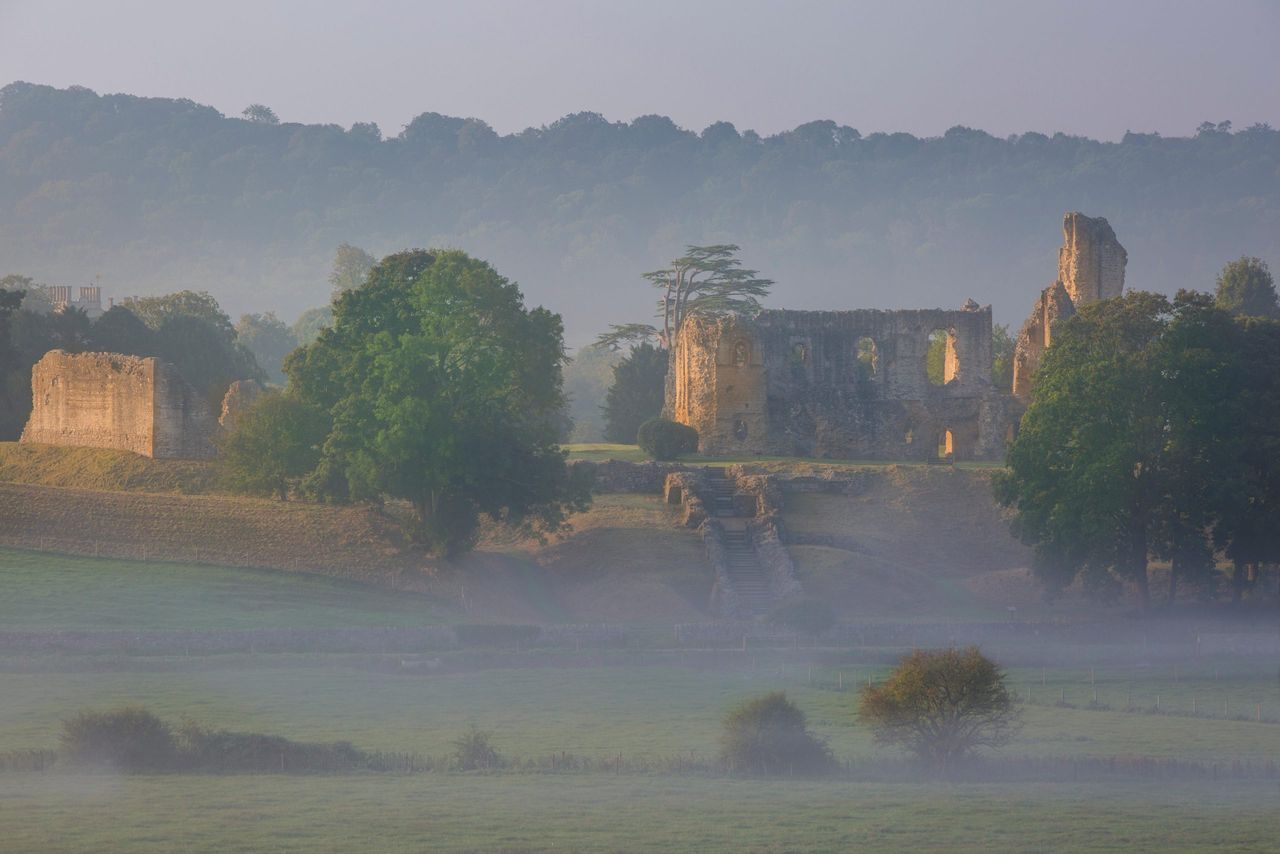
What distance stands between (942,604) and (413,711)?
1768 centimetres

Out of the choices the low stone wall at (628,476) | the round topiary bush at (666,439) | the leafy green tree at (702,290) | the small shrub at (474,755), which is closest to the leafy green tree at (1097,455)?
the low stone wall at (628,476)

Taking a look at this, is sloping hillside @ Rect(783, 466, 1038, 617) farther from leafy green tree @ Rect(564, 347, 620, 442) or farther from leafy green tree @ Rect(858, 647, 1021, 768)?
leafy green tree @ Rect(564, 347, 620, 442)

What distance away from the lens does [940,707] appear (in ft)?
94.7

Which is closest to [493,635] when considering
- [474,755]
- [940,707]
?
[474,755]

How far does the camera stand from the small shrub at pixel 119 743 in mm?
27406

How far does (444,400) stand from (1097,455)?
1635cm

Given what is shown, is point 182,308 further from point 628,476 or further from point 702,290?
point 628,476

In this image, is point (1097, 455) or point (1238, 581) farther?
point (1238, 581)

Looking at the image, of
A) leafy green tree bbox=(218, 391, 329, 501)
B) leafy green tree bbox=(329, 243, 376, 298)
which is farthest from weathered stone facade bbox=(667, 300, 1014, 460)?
leafy green tree bbox=(329, 243, 376, 298)

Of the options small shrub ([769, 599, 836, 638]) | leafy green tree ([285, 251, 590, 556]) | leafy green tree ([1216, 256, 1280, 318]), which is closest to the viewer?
small shrub ([769, 599, 836, 638])

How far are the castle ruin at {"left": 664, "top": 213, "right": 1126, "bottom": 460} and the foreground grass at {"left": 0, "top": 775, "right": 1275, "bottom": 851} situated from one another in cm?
3528

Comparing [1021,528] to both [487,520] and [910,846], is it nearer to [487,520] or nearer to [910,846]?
[487,520]

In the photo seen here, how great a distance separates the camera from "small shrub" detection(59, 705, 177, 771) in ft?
89.9

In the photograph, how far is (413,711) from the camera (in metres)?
32.6
